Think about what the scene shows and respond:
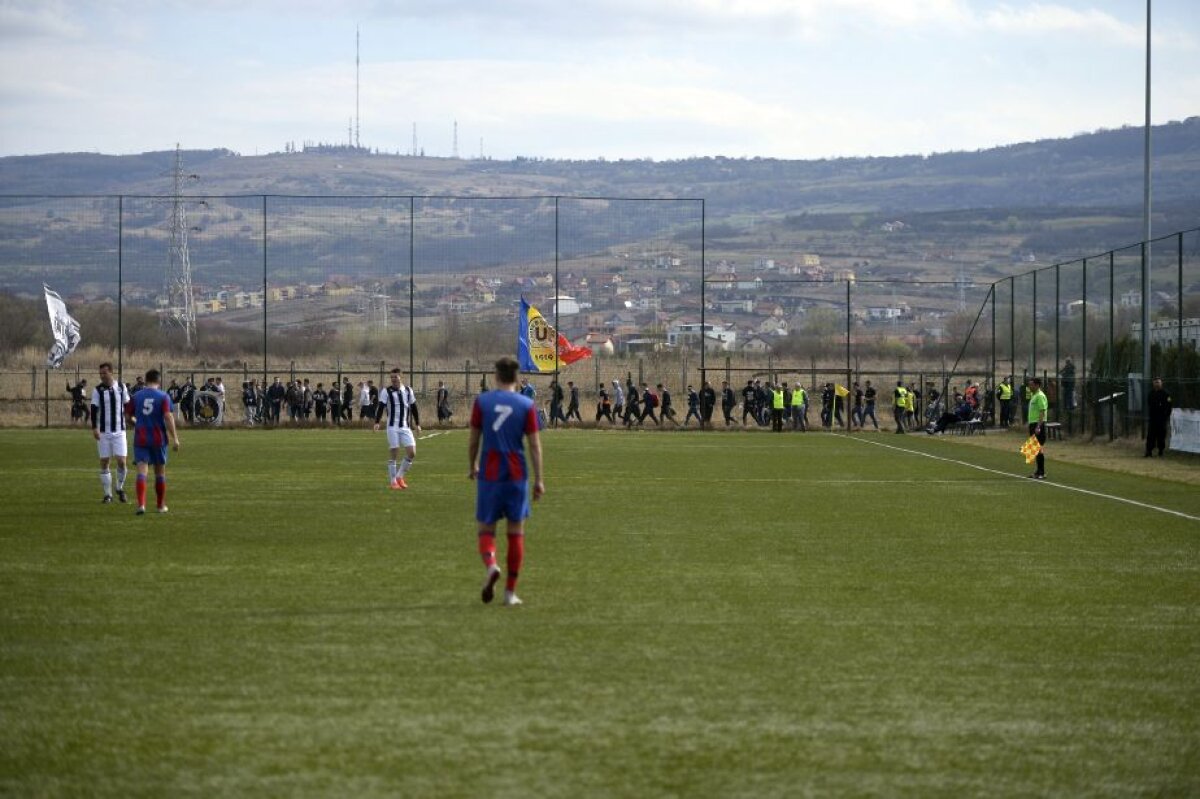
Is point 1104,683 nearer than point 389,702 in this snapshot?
No

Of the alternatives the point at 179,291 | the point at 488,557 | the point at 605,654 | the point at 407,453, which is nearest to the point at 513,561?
the point at 488,557

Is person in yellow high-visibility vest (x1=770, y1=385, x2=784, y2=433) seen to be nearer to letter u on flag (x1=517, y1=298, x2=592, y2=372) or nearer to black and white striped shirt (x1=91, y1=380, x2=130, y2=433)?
letter u on flag (x1=517, y1=298, x2=592, y2=372)

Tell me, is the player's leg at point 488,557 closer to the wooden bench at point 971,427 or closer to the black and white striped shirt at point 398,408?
the black and white striped shirt at point 398,408

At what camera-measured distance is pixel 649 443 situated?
45156 millimetres

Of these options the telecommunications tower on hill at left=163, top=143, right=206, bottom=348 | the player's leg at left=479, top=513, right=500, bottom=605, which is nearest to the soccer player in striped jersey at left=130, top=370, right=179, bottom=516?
the player's leg at left=479, top=513, right=500, bottom=605

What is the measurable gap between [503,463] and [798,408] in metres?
44.8

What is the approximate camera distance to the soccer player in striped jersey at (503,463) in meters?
12.4

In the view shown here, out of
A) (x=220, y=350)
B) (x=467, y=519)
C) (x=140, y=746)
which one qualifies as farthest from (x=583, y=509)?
(x=220, y=350)

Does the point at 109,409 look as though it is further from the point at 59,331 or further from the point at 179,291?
the point at 179,291

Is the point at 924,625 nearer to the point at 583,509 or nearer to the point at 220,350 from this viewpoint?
the point at 583,509

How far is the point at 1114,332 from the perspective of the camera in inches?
1756

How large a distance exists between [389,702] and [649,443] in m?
36.2

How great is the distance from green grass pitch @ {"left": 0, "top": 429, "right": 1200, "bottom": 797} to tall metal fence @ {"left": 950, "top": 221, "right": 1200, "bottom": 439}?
19044 mm

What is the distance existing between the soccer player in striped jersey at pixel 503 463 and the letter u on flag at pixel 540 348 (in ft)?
142
